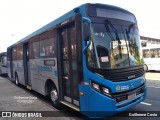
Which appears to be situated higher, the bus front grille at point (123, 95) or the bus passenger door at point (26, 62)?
the bus passenger door at point (26, 62)

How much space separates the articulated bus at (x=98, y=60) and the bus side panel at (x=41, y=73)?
371 mm

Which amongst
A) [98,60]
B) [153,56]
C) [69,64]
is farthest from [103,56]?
[153,56]

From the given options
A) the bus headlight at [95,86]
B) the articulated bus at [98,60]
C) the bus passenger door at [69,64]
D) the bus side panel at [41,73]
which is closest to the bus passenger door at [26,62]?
the bus side panel at [41,73]

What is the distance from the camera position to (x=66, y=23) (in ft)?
17.8

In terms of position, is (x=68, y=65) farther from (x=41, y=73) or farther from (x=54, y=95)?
(x=41, y=73)

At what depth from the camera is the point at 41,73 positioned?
759cm

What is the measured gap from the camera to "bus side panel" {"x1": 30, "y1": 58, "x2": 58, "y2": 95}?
6465 mm

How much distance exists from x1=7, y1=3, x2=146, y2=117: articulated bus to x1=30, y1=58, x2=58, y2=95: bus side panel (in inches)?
14.6

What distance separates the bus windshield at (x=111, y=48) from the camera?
446cm

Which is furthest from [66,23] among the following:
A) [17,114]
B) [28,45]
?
[28,45]

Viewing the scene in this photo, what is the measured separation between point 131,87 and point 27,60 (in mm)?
6540

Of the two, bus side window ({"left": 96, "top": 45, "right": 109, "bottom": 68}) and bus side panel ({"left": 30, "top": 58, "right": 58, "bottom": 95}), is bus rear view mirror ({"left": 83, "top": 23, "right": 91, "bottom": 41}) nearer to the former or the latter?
bus side window ({"left": 96, "top": 45, "right": 109, "bottom": 68})

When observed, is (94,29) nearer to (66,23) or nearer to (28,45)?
(66,23)

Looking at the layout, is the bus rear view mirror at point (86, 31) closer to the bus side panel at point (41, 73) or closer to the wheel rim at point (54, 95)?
the bus side panel at point (41, 73)
